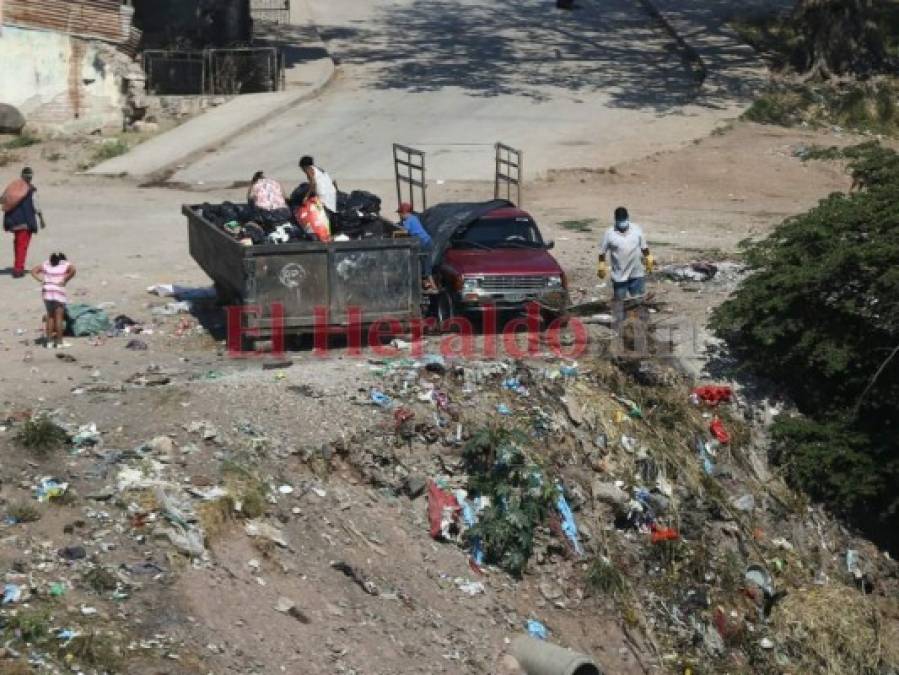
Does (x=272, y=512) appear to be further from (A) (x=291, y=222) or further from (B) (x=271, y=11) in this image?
(B) (x=271, y=11)

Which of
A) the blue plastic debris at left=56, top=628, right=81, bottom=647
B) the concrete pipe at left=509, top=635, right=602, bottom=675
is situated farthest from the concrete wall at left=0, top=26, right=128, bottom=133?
the blue plastic debris at left=56, top=628, right=81, bottom=647

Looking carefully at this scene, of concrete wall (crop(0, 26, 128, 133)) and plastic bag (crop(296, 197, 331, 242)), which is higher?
plastic bag (crop(296, 197, 331, 242))

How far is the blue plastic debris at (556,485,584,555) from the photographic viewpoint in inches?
563

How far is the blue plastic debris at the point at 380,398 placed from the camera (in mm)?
15195

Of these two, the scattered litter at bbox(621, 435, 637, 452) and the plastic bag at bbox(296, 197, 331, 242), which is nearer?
the scattered litter at bbox(621, 435, 637, 452)

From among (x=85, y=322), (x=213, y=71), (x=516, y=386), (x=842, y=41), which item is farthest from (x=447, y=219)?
(x=842, y=41)

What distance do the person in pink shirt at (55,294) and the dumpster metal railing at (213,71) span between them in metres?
17.8

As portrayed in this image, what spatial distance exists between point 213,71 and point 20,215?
15.3m

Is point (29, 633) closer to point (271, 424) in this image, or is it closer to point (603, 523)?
point (271, 424)

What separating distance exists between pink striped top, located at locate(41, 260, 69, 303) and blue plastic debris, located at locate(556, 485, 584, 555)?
5863 millimetres

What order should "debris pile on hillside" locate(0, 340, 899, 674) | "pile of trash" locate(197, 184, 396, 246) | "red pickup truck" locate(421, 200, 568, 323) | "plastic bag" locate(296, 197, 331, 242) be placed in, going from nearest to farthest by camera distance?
"debris pile on hillside" locate(0, 340, 899, 674), "pile of trash" locate(197, 184, 396, 246), "plastic bag" locate(296, 197, 331, 242), "red pickup truck" locate(421, 200, 568, 323)

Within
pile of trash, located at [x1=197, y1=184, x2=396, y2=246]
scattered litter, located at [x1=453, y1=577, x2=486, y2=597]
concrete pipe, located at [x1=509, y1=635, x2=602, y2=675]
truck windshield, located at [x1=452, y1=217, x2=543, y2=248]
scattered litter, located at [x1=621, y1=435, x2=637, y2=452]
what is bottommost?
concrete pipe, located at [x1=509, y1=635, x2=602, y2=675]

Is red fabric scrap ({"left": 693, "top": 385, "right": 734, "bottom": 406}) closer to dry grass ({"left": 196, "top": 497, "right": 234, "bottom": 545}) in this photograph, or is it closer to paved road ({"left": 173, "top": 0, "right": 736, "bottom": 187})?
dry grass ({"left": 196, "top": 497, "right": 234, "bottom": 545})

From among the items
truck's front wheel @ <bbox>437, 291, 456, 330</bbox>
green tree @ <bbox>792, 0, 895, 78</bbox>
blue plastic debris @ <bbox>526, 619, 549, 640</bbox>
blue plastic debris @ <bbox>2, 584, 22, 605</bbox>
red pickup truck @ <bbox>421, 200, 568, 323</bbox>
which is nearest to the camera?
blue plastic debris @ <bbox>2, 584, 22, 605</bbox>
